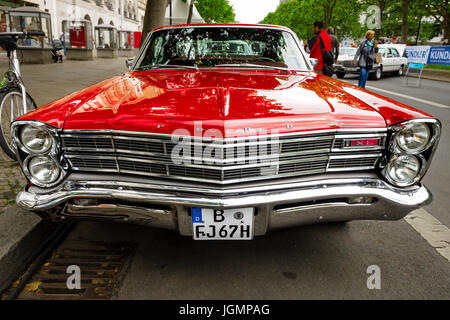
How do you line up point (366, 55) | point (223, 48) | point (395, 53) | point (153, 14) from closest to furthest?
point (223, 48) → point (153, 14) → point (366, 55) → point (395, 53)

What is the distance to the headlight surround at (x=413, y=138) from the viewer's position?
208 centimetres

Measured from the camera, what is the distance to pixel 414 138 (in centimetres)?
210

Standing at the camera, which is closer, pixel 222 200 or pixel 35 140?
pixel 222 200

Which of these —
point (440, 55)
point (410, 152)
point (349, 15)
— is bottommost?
point (410, 152)

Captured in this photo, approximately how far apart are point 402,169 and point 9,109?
3.82 m

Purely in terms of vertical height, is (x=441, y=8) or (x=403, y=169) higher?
(x=441, y=8)

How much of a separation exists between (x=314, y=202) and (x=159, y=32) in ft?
8.22

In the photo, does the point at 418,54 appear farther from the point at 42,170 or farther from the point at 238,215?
the point at 42,170

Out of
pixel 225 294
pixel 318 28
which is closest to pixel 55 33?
pixel 318 28

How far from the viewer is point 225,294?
2123mm

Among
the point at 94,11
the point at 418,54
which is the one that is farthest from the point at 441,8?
the point at 94,11

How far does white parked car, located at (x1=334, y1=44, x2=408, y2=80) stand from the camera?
1723cm
